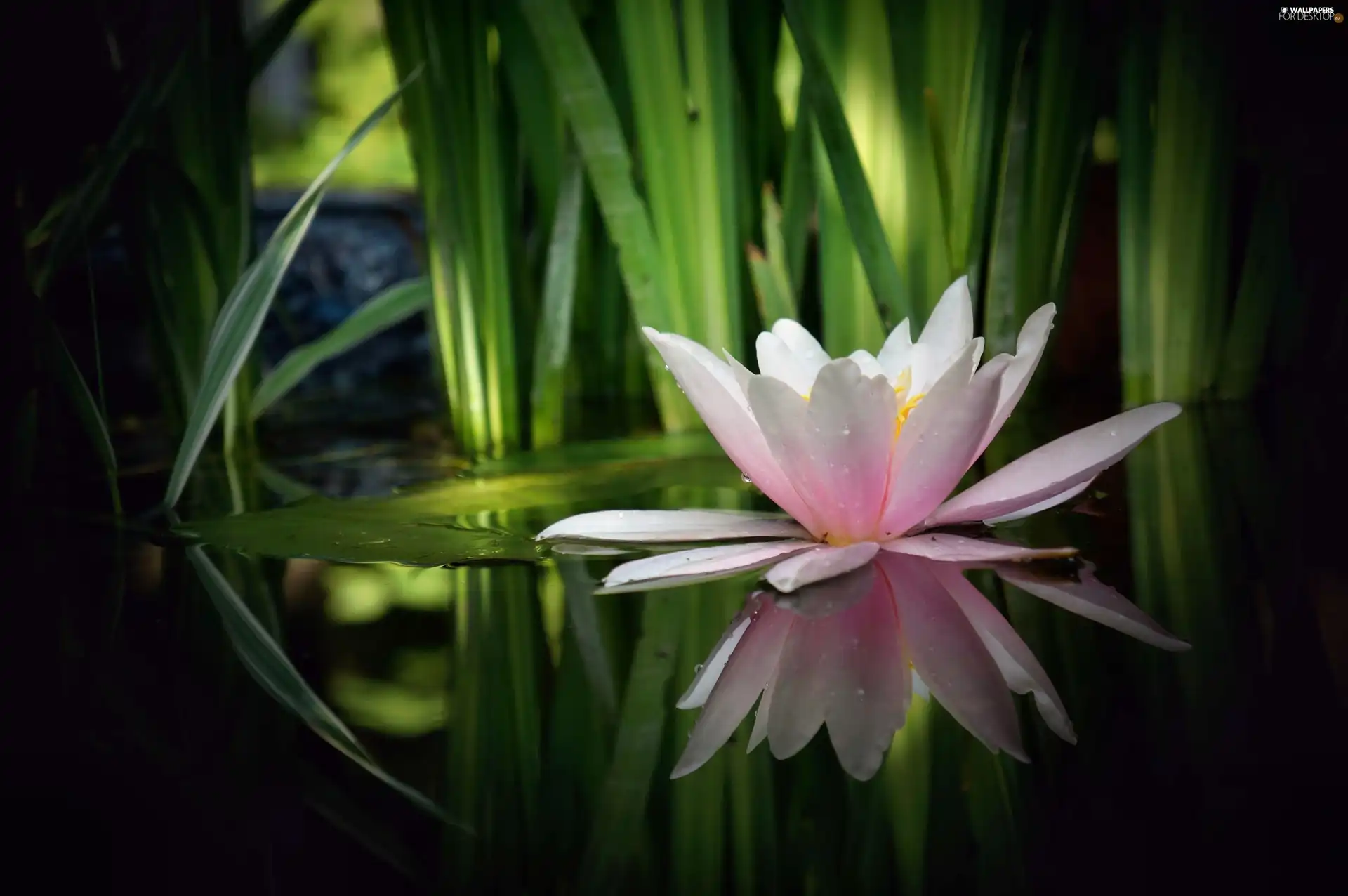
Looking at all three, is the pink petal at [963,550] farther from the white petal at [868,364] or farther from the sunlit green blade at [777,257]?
the sunlit green blade at [777,257]

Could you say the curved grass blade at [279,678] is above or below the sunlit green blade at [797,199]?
below

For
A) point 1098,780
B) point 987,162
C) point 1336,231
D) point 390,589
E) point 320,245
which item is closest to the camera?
point 1098,780

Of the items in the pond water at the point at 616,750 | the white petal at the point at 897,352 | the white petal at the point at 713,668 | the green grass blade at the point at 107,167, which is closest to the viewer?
the pond water at the point at 616,750

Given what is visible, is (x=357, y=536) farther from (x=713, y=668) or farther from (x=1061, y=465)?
(x=1061, y=465)

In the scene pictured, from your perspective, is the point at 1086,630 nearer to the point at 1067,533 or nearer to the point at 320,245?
the point at 1067,533

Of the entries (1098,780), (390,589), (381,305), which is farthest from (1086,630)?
(381,305)

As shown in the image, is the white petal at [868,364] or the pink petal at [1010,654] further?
the white petal at [868,364]

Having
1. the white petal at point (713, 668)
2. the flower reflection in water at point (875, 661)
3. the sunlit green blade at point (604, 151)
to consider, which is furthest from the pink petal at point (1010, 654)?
the sunlit green blade at point (604, 151)
